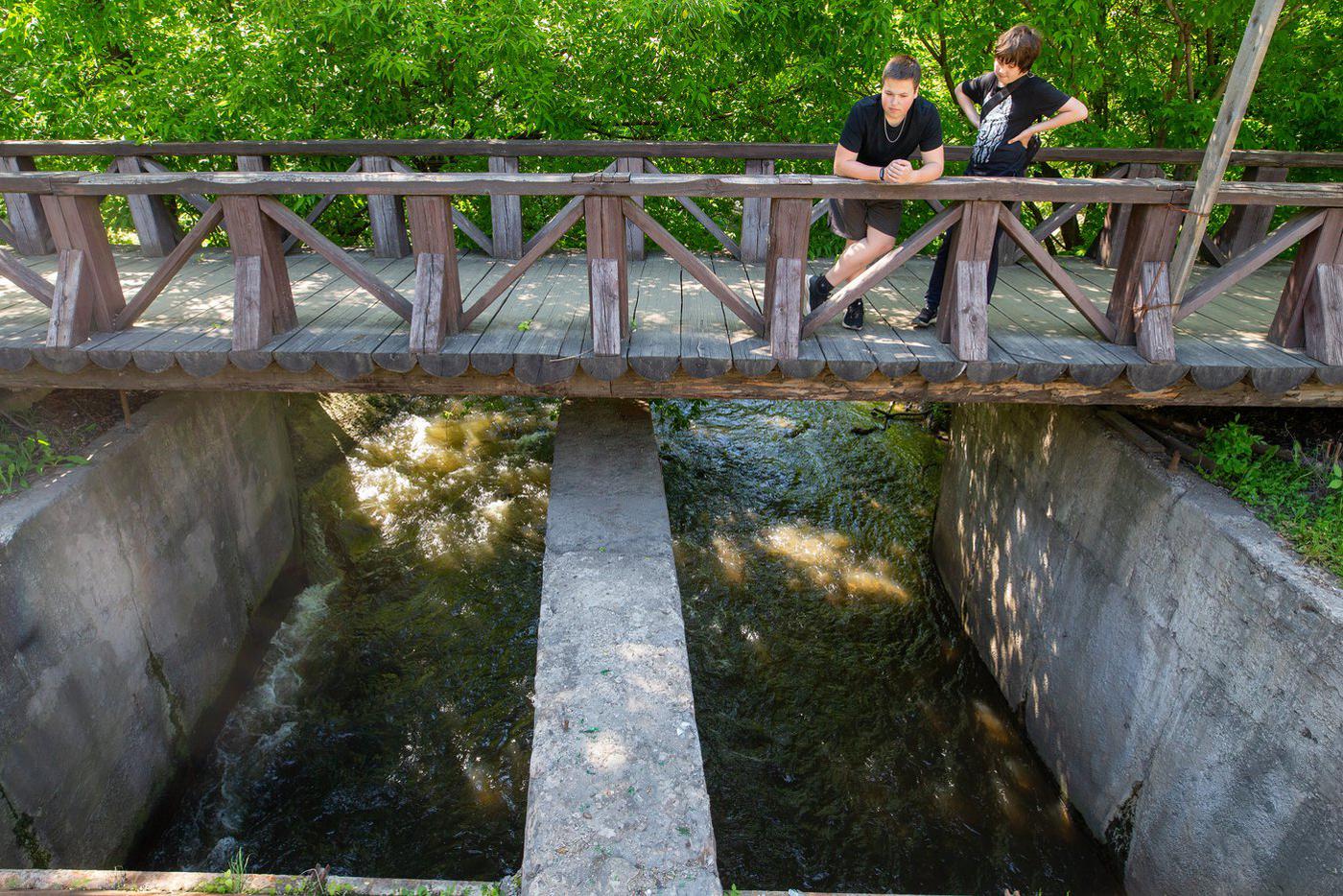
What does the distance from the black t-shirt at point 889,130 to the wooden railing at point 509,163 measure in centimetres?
166

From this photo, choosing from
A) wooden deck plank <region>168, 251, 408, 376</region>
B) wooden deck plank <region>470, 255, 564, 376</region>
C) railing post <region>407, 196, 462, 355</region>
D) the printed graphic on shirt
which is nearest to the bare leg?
the printed graphic on shirt

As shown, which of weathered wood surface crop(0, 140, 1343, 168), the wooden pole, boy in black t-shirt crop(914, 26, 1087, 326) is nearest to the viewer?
the wooden pole

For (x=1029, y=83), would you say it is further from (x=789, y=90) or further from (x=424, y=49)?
(x=424, y=49)

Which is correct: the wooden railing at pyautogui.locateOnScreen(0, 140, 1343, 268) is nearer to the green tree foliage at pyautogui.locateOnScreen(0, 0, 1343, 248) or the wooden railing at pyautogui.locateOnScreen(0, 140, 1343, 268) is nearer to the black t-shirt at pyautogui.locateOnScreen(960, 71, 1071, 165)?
the green tree foliage at pyautogui.locateOnScreen(0, 0, 1343, 248)

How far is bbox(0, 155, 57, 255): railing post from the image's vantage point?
6465 millimetres

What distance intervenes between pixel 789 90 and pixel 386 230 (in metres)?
3.77

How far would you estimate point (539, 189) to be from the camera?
426cm

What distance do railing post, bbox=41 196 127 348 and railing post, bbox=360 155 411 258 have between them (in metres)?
2.09

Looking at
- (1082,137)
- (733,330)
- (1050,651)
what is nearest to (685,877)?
(733,330)

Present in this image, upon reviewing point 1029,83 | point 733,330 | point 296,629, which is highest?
point 1029,83

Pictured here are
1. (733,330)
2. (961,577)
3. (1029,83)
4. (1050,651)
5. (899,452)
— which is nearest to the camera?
(1029,83)

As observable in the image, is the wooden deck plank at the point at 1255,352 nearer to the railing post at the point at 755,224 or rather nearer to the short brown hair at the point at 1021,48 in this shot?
the short brown hair at the point at 1021,48

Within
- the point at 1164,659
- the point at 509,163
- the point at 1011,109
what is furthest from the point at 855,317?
the point at 509,163

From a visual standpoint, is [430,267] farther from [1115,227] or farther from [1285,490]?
[1115,227]
